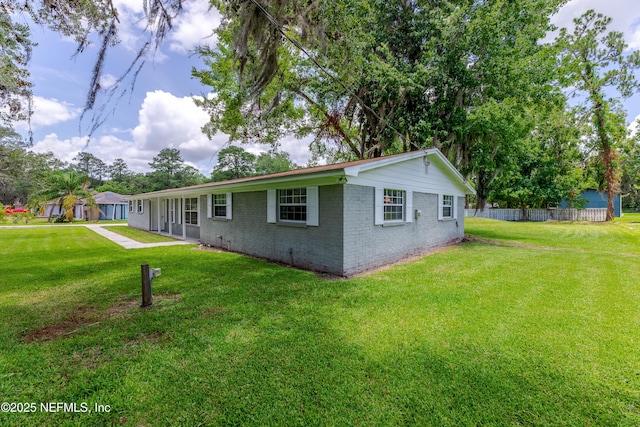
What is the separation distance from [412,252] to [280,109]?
1028 cm

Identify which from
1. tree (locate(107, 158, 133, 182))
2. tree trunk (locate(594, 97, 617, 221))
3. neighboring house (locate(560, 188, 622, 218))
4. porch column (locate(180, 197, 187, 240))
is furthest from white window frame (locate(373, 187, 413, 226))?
tree (locate(107, 158, 133, 182))

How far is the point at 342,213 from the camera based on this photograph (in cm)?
616

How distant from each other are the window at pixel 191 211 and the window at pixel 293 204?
21.5 feet

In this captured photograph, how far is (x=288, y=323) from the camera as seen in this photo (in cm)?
381

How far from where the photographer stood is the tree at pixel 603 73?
1894cm

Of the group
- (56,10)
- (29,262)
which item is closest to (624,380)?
(56,10)

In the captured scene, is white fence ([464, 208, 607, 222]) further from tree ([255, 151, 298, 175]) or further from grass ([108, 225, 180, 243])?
tree ([255, 151, 298, 175])

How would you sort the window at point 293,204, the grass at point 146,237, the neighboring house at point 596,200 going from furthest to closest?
1. the neighboring house at point 596,200
2. the grass at point 146,237
3. the window at point 293,204

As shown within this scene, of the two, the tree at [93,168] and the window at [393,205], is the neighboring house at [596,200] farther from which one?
the tree at [93,168]

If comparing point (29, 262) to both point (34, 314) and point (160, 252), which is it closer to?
point (160, 252)

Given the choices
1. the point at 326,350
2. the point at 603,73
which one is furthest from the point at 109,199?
the point at 603,73

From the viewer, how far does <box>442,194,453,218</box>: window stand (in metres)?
10.8

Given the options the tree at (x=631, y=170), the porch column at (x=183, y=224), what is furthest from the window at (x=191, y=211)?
the tree at (x=631, y=170)

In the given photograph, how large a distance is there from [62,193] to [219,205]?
2181 cm
